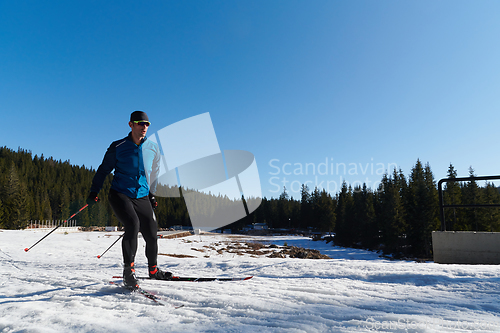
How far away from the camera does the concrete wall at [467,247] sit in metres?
4.99

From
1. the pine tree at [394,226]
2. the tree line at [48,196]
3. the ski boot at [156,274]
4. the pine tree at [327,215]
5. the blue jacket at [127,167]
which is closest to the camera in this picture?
the blue jacket at [127,167]

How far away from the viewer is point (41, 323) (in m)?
1.95

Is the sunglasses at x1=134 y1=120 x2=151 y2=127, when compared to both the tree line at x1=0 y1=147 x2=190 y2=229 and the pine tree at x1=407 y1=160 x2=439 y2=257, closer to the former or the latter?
the pine tree at x1=407 y1=160 x2=439 y2=257

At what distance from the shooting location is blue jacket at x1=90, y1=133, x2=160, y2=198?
A: 319 centimetres

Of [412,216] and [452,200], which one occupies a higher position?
[452,200]

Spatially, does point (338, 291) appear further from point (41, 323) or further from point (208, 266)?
point (208, 266)

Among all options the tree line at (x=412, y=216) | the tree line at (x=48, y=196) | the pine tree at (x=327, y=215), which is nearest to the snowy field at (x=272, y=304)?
the tree line at (x=412, y=216)

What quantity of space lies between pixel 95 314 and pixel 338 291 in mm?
2365

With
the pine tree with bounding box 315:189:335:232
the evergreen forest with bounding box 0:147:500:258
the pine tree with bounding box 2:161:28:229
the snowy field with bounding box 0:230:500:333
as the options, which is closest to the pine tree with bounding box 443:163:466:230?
the evergreen forest with bounding box 0:147:500:258

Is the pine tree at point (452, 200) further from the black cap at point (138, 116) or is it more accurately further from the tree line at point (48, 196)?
the tree line at point (48, 196)

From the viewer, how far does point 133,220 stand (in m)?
2.99

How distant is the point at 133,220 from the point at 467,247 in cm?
600

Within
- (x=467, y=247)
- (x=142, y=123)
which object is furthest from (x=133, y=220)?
(x=467, y=247)

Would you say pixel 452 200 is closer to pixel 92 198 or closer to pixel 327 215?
pixel 327 215
